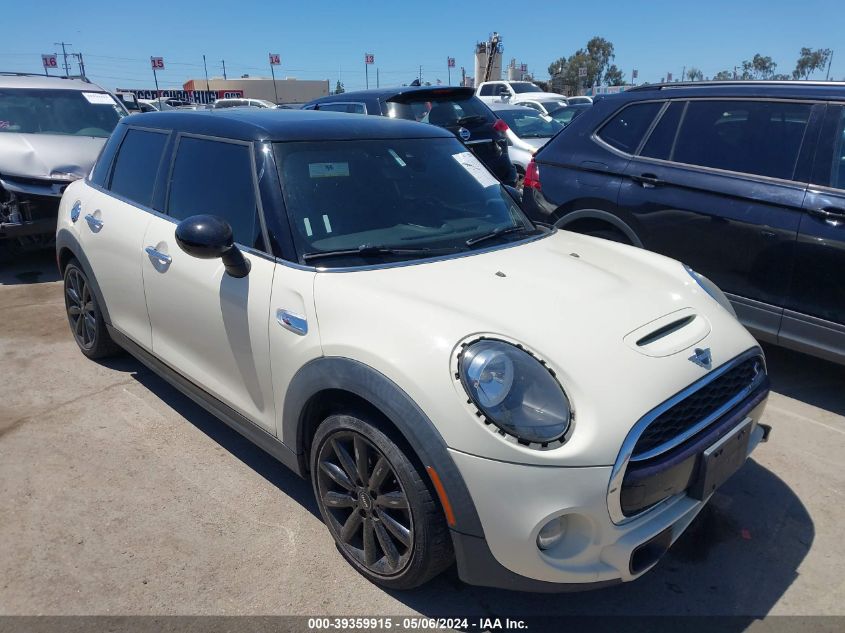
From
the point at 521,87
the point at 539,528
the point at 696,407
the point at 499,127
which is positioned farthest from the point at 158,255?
the point at 521,87

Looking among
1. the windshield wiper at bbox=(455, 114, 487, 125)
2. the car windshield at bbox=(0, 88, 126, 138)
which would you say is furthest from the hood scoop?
the car windshield at bbox=(0, 88, 126, 138)

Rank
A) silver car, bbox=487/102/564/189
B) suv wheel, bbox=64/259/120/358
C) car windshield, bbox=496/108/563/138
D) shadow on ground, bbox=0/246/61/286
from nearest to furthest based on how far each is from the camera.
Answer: suv wheel, bbox=64/259/120/358 → shadow on ground, bbox=0/246/61/286 → silver car, bbox=487/102/564/189 → car windshield, bbox=496/108/563/138

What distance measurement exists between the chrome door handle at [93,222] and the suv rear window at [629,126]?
137 inches

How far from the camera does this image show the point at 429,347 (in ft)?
7.14

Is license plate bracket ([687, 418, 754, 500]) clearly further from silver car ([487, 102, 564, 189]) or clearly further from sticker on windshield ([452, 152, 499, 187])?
silver car ([487, 102, 564, 189])

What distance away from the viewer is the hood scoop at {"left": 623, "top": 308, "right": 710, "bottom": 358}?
234 cm

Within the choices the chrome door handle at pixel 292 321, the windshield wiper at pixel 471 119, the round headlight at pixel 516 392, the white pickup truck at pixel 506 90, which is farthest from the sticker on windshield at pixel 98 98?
the white pickup truck at pixel 506 90

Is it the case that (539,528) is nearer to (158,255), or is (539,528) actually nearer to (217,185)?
(217,185)

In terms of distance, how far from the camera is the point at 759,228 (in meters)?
3.97

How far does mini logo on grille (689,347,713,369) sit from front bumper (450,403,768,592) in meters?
0.54

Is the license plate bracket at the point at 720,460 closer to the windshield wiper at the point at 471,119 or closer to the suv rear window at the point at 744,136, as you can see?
the suv rear window at the point at 744,136

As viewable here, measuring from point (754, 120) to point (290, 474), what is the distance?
3.51 metres

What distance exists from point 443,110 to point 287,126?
5500 mm

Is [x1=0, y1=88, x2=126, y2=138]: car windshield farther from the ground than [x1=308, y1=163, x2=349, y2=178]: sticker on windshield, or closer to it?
farther from the ground
